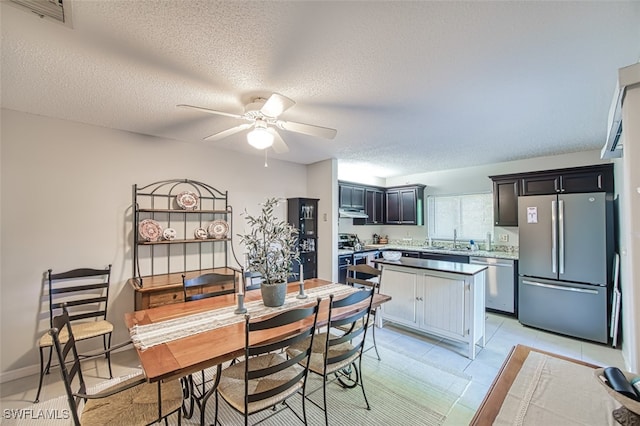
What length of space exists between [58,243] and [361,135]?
Result: 354 centimetres

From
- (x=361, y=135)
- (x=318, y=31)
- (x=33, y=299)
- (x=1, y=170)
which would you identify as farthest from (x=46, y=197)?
(x=361, y=135)

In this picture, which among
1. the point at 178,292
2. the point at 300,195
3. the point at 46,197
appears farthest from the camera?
the point at 300,195

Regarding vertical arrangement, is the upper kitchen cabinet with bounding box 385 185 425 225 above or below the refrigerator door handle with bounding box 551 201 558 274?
above

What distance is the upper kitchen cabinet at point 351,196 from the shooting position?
5.44 metres

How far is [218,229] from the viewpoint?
3805mm

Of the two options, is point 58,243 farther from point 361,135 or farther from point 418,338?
point 418,338

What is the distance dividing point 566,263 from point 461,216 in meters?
2.09

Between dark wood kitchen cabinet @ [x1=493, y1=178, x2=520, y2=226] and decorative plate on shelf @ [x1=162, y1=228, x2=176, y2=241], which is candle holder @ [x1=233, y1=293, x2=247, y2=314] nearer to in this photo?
decorative plate on shelf @ [x1=162, y1=228, x2=176, y2=241]

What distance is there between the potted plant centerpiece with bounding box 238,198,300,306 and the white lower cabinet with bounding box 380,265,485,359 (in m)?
1.95

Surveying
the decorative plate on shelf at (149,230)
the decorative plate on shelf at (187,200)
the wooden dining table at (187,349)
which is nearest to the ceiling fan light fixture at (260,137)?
the wooden dining table at (187,349)

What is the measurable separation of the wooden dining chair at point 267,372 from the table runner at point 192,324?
32 cm

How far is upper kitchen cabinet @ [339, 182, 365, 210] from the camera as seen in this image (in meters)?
5.44

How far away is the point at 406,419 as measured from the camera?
2068 millimetres

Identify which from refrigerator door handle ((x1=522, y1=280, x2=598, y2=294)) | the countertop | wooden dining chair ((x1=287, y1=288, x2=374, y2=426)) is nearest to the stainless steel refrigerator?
refrigerator door handle ((x1=522, y1=280, x2=598, y2=294))
